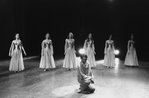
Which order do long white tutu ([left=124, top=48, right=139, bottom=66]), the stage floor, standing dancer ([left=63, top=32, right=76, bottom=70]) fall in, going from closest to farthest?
the stage floor, standing dancer ([left=63, top=32, right=76, bottom=70]), long white tutu ([left=124, top=48, right=139, bottom=66])

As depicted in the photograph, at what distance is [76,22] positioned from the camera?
44.9ft

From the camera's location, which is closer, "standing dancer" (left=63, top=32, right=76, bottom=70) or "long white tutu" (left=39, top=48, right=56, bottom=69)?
"long white tutu" (left=39, top=48, right=56, bottom=69)

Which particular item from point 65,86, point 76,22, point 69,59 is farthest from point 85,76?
point 76,22

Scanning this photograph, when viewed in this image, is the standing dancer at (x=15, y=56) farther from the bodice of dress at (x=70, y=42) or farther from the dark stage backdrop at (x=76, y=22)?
the dark stage backdrop at (x=76, y=22)

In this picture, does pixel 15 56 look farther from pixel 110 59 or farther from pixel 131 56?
pixel 131 56

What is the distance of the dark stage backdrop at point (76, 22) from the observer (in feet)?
39.5

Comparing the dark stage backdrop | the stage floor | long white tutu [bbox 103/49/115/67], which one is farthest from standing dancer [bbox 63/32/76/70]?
the dark stage backdrop

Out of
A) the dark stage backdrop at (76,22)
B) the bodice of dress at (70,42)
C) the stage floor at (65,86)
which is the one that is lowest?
the stage floor at (65,86)

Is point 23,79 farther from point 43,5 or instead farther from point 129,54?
point 43,5

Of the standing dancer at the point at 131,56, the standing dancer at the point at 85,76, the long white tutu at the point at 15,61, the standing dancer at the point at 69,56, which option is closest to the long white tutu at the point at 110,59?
the standing dancer at the point at 131,56

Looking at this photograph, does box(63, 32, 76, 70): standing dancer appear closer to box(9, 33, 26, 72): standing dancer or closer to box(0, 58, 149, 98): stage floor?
box(0, 58, 149, 98): stage floor

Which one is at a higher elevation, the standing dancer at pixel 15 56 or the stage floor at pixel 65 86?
the standing dancer at pixel 15 56

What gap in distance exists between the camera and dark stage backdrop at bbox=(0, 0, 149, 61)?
12.0 meters

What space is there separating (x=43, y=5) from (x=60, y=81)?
921 centimetres
